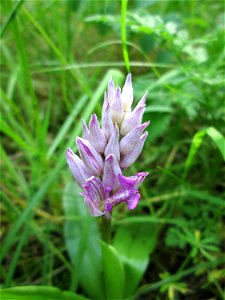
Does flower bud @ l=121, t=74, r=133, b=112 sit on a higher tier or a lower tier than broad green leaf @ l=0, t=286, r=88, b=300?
higher

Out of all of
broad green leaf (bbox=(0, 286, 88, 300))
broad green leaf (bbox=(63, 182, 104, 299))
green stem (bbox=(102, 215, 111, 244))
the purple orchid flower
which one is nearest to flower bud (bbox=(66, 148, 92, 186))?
the purple orchid flower

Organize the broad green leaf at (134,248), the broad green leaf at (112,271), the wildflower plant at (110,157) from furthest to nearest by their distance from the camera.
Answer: the broad green leaf at (134,248) < the broad green leaf at (112,271) < the wildflower plant at (110,157)

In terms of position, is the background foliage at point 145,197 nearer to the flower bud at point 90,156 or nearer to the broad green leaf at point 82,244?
the broad green leaf at point 82,244

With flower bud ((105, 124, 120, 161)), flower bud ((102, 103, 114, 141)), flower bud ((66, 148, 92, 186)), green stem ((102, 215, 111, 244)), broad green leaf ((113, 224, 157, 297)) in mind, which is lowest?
broad green leaf ((113, 224, 157, 297))

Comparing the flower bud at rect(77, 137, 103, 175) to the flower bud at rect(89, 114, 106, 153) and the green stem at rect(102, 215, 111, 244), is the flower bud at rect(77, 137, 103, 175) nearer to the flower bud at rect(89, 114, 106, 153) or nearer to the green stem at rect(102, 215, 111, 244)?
the flower bud at rect(89, 114, 106, 153)

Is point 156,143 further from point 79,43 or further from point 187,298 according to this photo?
point 79,43

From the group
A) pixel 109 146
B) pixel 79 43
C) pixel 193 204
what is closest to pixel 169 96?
pixel 193 204

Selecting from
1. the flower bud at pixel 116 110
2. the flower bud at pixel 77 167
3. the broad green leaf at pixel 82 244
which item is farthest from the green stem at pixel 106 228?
the broad green leaf at pixel 82 244
